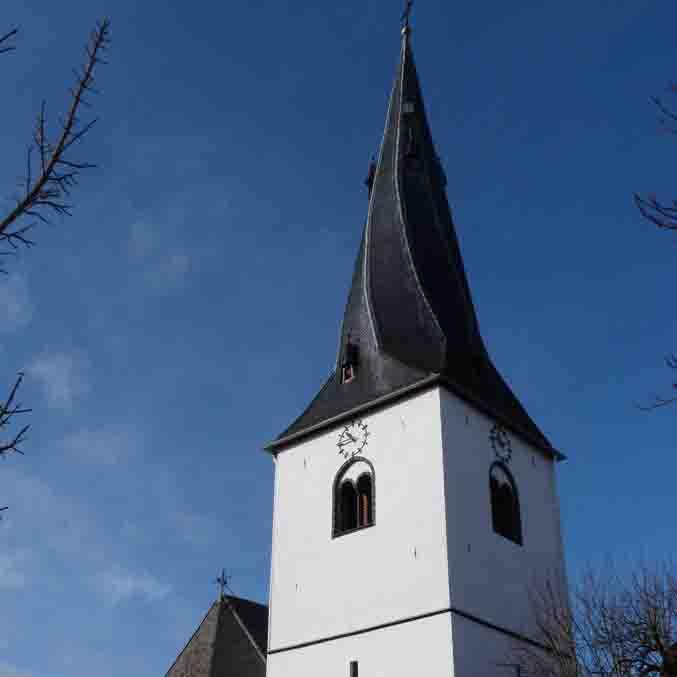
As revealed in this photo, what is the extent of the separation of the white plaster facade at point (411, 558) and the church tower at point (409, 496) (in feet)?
0.11

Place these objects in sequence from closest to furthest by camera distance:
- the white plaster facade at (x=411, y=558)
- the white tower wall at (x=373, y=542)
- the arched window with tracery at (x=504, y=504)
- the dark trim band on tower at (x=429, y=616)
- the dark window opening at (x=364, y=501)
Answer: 1. the dark trim band on tower at (x=429, y=616)
2. the white plaster facade at (x=411, y=558)
3. the white tower wall at (x=373, y=542)
4. the dark window opening at (x=364, y=501)
5. the arched window with tracery at (x=504, y=504)

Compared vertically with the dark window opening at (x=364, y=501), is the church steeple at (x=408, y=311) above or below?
above

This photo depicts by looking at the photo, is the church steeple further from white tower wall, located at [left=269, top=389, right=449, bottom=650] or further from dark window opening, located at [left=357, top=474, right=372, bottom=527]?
dark window opening, located at [left=357, top=474, right=372, bottom=527]

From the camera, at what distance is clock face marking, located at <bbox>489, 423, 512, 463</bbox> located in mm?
20406

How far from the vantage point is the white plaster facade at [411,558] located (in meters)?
17.2

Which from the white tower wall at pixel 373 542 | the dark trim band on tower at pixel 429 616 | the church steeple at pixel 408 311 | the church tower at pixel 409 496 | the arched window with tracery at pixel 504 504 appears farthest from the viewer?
the church steeple at pixel 408 311

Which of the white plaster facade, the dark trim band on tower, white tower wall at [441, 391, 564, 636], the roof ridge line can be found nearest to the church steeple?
the white plaster facade

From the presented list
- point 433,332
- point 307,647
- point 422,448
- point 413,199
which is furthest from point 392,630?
point 413,199

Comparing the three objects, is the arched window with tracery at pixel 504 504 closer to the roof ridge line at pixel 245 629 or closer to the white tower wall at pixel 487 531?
the white tower wall at pixel 487 531

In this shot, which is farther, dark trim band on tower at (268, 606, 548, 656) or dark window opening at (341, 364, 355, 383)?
dark window opening at (341, 364, 355, 383)

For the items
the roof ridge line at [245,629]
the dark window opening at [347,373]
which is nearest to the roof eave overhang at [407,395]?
the dark window opening at [347,373]

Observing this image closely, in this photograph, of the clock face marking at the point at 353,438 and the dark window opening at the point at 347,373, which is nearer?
the clock face marking at the point at 353,438

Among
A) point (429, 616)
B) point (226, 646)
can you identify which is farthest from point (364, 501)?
point (226, 646)

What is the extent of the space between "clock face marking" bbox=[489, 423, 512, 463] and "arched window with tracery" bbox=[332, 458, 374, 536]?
2725 millimetres
